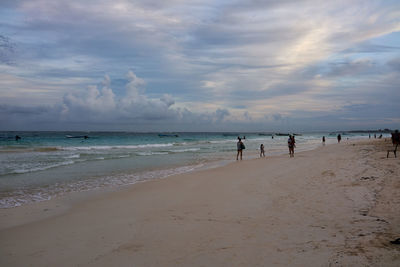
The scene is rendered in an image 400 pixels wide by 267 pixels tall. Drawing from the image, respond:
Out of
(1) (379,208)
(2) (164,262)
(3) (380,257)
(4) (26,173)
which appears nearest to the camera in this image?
(3) (380,257)

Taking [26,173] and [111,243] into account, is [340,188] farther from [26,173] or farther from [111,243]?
[26,173]

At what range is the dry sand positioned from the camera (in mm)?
4348

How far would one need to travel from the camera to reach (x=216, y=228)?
5656 mm

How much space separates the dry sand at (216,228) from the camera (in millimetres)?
4348

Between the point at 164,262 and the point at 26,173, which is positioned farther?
the point at 26,173

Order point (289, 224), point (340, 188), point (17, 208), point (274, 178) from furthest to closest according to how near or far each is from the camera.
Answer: point (274, 178) → point (340, 188) → point (17, 208) → point (289, 224)

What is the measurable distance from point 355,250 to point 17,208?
8594mm

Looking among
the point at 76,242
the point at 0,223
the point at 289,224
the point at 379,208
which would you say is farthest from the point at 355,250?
the point at 0,223

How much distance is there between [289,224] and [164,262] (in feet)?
9.04

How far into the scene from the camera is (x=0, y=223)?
6812 mm

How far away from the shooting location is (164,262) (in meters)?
4.27

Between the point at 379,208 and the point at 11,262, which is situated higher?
the point at 379,208

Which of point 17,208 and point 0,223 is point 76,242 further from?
point 17,208

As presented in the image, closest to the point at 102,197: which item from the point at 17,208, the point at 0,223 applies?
the point at 17,208
